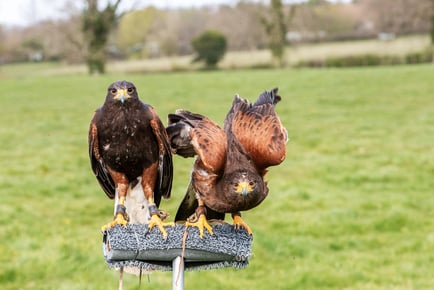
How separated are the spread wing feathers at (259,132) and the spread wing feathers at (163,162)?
29 centimetres

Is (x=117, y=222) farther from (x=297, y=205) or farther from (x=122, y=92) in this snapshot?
(x=297, y=205)

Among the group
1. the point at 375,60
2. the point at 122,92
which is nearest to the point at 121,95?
the point at 122,92

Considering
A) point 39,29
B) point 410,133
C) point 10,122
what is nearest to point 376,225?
point 410,133

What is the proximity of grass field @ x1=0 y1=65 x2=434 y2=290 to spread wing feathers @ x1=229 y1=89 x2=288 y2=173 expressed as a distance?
139 centimetres

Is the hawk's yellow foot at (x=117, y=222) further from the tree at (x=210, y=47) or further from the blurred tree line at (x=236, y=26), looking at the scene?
the tree at (x=210, y=47)

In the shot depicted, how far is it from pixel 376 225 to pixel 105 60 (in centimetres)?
3393

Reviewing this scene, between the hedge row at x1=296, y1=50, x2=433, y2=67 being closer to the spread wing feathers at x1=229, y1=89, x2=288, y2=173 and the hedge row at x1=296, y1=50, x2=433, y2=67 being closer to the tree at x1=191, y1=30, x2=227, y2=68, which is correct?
the tree at x1=191, y1=30, x2=227, y2=68

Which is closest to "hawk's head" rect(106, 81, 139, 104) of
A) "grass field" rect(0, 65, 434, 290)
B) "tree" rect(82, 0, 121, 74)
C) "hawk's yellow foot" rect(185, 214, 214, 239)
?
"hawk's yellow foot" rect(185, 214, 214, 239)

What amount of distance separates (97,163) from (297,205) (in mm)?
5898

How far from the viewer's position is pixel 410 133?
13344 millimetres

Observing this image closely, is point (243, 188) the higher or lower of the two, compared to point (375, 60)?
higher

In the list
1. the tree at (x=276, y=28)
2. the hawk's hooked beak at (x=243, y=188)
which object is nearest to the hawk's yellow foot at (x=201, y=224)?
the hawk's hooked beak at (x=243, y=188)

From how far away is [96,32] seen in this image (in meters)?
39.5

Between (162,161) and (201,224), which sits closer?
(201,224)
